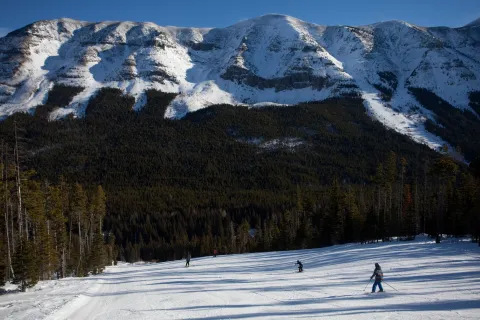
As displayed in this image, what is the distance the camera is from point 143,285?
89.0ft

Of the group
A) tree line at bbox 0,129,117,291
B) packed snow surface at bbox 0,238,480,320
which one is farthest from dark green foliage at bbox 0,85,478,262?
packed snow surface at bbox 0,238,480,320

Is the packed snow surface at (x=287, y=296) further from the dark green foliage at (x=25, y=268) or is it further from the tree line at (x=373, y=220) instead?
the tree line at (x=373, y=220)

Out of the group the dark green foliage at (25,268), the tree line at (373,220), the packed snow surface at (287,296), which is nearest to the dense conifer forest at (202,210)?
the dark green foliage at (25,268)


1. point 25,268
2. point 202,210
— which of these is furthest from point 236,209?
point 25,268

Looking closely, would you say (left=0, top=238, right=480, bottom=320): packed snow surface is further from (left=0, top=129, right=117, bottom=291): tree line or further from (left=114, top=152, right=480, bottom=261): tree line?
(left=114, top=152, right=480, bottom=261): tree line

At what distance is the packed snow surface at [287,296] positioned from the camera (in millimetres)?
15781

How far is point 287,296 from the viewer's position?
64.4ft

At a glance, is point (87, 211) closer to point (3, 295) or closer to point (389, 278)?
point (3, 295)

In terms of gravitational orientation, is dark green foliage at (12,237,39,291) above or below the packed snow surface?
above

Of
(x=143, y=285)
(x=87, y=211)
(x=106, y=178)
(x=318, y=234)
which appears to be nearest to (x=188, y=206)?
(x=106, y=178)

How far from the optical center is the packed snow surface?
15.8 meters

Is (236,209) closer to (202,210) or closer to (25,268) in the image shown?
(202,210)

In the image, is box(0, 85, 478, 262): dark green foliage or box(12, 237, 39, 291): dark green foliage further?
box(0, 85, 478, 262): dark green foliage

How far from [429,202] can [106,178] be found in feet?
527
